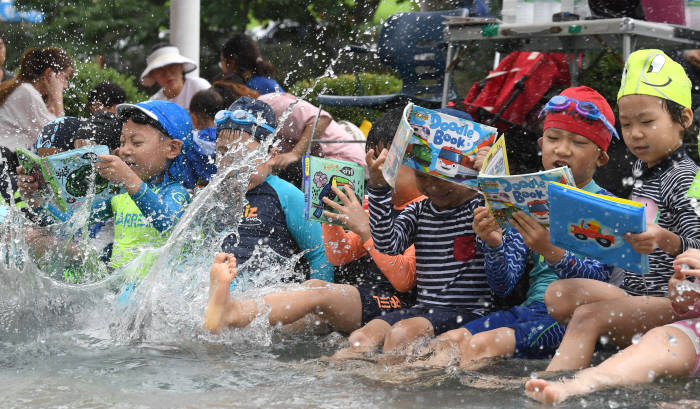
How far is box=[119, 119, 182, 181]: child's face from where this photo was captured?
419 cm

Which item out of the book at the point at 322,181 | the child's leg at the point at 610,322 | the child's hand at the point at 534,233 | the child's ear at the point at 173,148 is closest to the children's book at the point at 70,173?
the child's ear at the point at 173,148

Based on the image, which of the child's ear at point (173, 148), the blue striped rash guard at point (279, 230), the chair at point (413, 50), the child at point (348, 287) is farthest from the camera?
the chair at point (413, 50)

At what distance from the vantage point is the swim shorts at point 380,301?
3714 millimetres

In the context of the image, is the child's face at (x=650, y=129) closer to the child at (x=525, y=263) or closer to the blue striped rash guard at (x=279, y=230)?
the child at (x=525, y=263)

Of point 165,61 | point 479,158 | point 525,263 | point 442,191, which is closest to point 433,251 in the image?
point 442,191

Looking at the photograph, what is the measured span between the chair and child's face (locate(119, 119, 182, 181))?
2128mm

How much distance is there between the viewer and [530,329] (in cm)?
329

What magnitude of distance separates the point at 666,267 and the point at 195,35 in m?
5.30

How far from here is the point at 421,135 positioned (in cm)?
326

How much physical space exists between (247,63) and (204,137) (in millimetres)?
1737

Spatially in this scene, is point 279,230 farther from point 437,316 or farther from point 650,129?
point 650,129

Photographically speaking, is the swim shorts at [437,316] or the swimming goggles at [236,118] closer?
the swim shorts at [437,316]

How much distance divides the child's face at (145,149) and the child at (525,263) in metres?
1.76

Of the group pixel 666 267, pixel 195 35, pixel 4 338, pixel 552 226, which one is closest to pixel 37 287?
pixel 4 338
